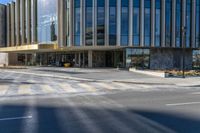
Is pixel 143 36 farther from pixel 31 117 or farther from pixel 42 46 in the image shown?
pixel 31 117

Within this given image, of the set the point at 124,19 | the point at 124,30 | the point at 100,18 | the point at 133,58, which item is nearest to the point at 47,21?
the point at 100,18

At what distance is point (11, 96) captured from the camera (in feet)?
51.5

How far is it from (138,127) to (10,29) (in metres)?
65.6

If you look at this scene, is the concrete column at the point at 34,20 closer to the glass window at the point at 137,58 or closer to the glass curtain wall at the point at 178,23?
the glass window at the point at 137,58

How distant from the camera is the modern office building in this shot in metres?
44.6

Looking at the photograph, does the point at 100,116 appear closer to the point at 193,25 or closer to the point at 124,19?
the point at 124,19

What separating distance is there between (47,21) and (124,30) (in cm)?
1561

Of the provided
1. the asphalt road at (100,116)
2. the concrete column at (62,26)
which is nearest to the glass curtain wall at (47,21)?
the concrete column at (62,26)

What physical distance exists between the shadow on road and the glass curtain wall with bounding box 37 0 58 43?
40.0 metres

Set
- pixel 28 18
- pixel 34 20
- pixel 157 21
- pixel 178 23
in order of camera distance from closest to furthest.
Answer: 1. pixel 157 21
2. pixel 178 23
3. pixel 34 20
4. pixel 28 18

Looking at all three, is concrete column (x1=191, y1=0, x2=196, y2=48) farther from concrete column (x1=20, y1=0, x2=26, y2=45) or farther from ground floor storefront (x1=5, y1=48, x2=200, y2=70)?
concrete column (x1=20, y1=0, x2=26, y2=45)

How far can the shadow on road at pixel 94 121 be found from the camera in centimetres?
816

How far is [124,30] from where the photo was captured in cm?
4475

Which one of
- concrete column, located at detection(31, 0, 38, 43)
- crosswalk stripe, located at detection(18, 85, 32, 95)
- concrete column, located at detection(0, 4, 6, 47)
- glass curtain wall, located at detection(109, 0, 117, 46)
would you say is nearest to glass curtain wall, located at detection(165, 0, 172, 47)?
glass curtain wall, located at detection(109, 0, 117, 46)
